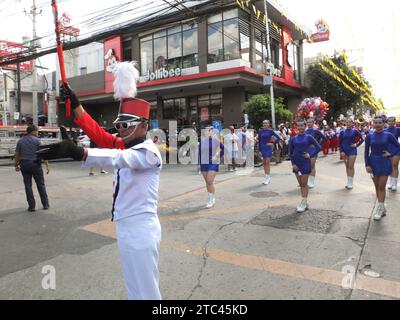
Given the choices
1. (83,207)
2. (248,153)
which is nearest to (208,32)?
(248,153)

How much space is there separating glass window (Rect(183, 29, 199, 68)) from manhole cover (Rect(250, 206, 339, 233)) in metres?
18.5

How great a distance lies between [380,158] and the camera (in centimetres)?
621

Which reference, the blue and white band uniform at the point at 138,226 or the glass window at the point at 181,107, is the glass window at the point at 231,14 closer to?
the glass window at the point at 181,107

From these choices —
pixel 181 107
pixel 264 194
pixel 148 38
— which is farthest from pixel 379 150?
pixel 148 38

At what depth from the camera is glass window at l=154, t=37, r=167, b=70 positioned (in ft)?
83.7

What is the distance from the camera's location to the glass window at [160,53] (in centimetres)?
2550

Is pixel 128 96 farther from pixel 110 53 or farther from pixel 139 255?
Result: pixel 110 53

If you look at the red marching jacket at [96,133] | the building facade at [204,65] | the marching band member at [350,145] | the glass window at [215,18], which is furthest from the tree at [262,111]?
the red marching jacket at [96,133]

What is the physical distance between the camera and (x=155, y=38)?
26.0 m

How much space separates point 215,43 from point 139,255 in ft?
72.5

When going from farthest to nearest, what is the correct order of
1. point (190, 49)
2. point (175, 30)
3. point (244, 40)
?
point (175, 30), point (190, 49), point (244, 40)
